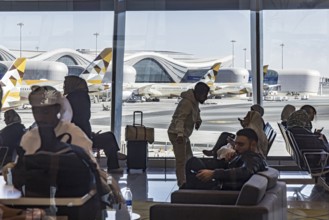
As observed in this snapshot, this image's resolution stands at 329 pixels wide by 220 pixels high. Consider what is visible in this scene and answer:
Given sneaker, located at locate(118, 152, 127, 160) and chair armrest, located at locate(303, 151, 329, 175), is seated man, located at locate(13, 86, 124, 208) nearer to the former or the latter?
chair armrest, located at locate(303, 151, 329, 175)

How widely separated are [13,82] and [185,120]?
2.25 meters

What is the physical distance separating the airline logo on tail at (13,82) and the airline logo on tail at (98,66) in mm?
1022

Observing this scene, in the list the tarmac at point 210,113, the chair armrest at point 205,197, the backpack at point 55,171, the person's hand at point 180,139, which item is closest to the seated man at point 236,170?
the chair armrest at point 205,197

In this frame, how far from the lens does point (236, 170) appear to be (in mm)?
4375

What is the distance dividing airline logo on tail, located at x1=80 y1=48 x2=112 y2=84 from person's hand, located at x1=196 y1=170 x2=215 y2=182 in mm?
4345

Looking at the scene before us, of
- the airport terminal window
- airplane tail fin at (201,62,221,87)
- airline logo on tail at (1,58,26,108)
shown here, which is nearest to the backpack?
airline logo on tail at (1,58,26,108)

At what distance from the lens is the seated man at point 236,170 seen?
435 centimetres

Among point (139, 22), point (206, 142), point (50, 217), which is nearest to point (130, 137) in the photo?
point (206, 142)

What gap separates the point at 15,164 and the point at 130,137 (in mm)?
4930

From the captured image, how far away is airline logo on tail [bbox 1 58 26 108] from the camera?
683 centimetres

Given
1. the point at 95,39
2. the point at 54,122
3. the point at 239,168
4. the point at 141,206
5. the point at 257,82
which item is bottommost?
the point at 141,206

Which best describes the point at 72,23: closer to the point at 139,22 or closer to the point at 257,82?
the point at 139,22

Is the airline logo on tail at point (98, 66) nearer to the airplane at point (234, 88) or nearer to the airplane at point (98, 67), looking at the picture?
the airplane at point (98, 67)

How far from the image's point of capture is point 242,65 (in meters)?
9.45
